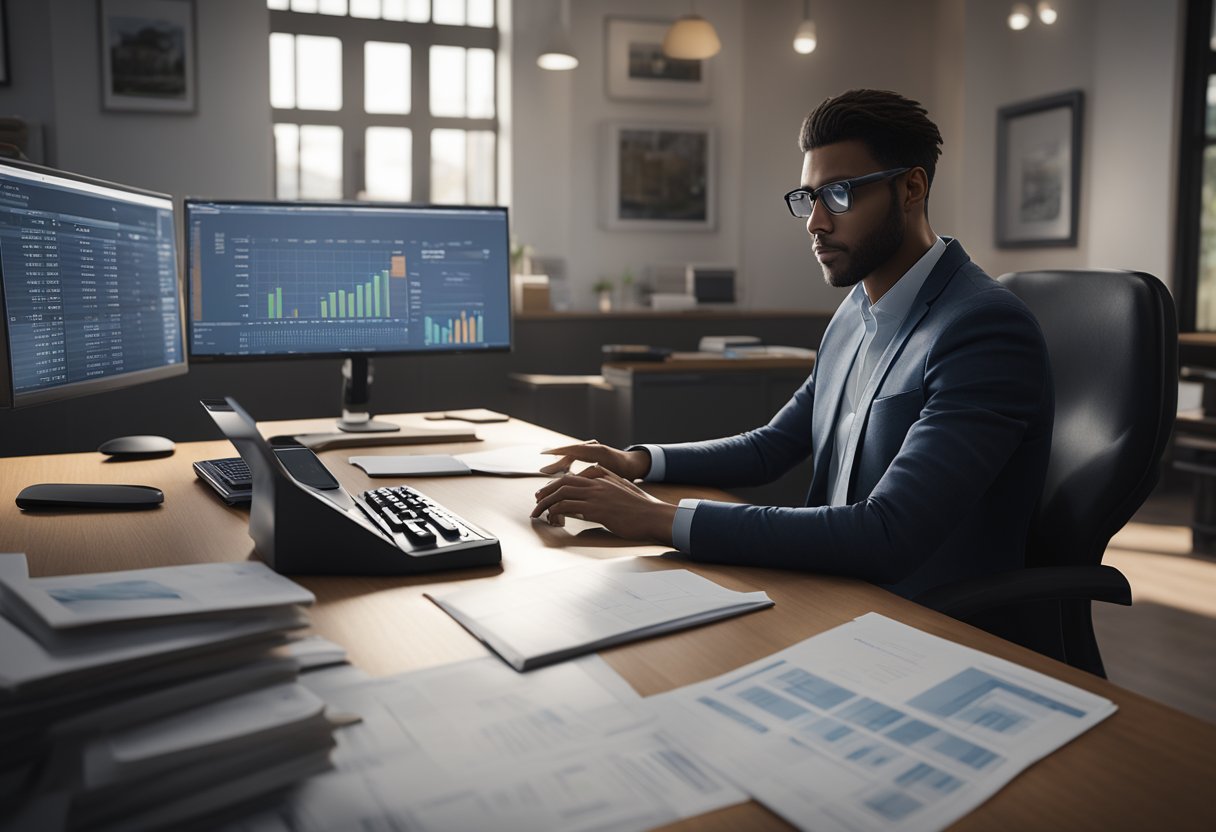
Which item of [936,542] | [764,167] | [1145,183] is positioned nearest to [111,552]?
[936,542]

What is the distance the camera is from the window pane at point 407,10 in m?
6.58

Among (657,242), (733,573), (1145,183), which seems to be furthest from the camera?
(657,242)

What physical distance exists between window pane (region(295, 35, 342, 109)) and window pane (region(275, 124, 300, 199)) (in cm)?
18

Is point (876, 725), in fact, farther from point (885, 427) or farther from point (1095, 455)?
point (1095, 455)

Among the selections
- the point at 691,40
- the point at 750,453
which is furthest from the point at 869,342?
the point at 691,40

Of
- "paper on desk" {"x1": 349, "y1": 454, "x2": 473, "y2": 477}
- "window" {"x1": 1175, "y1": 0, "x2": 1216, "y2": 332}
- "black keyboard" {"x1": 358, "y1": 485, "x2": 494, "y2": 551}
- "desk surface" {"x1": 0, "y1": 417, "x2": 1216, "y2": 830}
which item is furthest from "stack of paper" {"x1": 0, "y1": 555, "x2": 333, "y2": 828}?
"window" {"x1": 1175, "y1": 0, "x2": 1216, "y2": 332}

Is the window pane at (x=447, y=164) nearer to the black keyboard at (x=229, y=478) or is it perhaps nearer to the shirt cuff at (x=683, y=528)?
the black keyboard at (x=229, y=478)

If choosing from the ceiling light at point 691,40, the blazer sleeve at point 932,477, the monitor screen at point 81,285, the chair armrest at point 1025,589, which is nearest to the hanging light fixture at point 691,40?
the ceiling light at point 691,40

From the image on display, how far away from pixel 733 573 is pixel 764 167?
6194 millimetres

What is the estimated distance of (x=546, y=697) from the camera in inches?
30.0

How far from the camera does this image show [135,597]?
703 millimetres

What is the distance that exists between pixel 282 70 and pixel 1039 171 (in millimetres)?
4598

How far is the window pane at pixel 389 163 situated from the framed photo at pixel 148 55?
1164 mm

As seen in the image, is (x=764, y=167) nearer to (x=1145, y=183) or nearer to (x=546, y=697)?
(x=1145, y=183)
